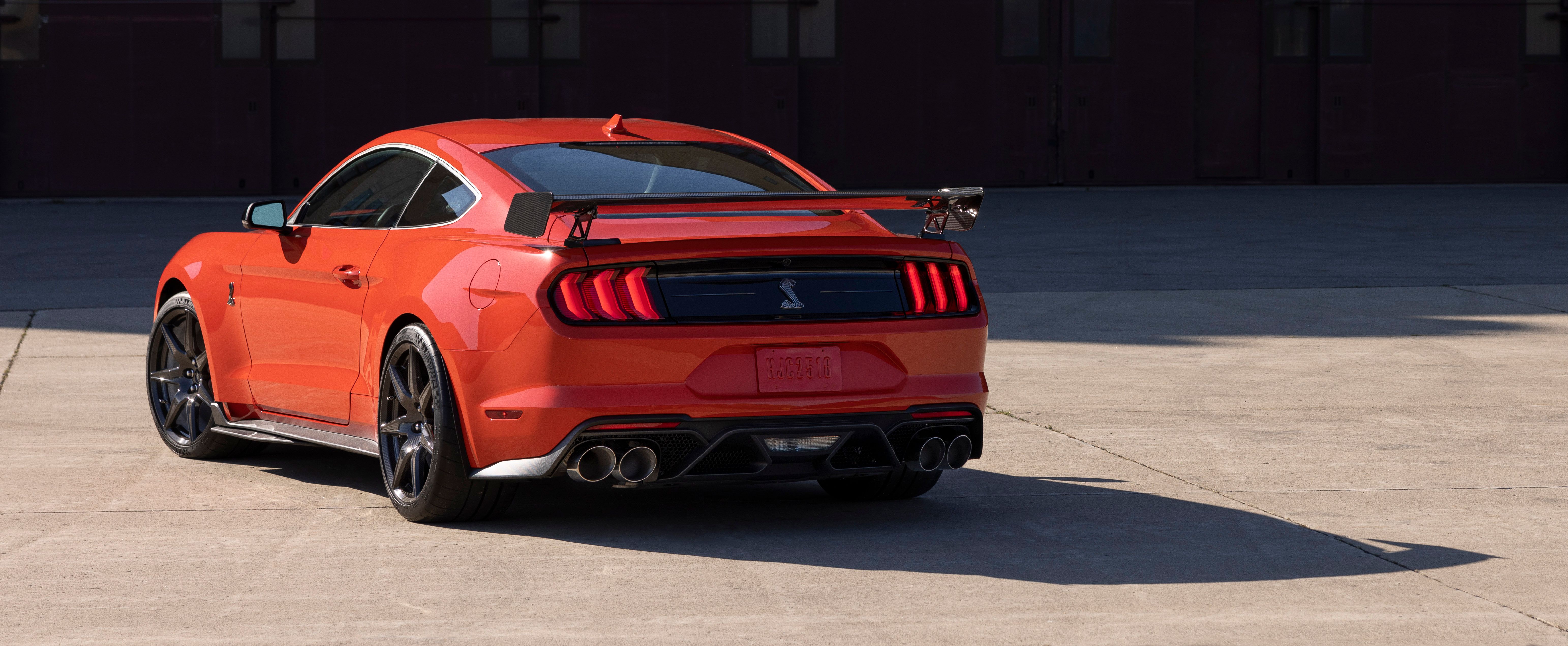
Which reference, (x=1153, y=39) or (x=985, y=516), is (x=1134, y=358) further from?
(x=1153, y=39)

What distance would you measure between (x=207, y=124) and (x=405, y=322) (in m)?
23.6

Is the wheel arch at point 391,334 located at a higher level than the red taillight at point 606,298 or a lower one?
lower

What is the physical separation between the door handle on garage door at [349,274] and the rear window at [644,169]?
60 centimetres

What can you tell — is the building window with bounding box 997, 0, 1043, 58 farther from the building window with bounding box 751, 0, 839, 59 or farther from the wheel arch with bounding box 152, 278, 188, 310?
the wheel arch with bounding box 152, 278, 188, 310

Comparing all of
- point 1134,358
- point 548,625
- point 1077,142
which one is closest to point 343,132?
point 1077,142

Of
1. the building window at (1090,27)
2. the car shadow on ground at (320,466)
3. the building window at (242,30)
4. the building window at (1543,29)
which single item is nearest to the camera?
the car shadow on ground at (320,466)

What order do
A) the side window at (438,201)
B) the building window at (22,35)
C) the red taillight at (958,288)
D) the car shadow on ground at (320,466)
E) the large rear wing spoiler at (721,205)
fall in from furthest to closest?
the building window at (22,35) < the car shadow on ground at (320,466) < the side window at (438,201) < the red taillight at (958,288) < the large rear wing spoiler at (721,205)

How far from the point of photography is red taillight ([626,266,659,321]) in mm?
5340

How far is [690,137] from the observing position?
21.4ft

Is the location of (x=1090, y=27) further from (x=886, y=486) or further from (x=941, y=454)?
(x=941, y=454)

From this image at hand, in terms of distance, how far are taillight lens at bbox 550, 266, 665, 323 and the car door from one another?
1.06 metres

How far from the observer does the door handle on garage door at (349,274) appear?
612 centimetres

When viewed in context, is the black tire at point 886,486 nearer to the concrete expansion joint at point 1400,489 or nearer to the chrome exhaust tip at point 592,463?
the concrete expansion joint at point 1400,489

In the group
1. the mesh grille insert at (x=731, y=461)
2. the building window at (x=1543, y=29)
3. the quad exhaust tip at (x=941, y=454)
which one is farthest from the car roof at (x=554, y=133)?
the building window at (x=1543, y=29)
